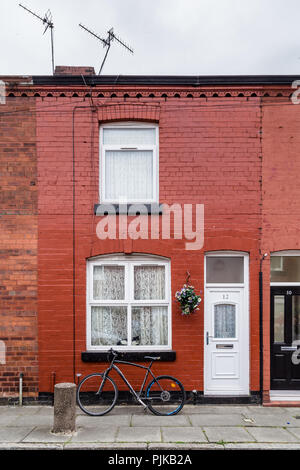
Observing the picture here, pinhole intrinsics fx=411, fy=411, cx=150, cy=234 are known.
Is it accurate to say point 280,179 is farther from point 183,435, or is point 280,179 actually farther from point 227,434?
point 183,435

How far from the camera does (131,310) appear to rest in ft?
27.2

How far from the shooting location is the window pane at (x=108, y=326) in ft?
27.2

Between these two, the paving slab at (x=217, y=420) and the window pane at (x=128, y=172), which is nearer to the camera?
the paving slab at (x=217, y=420)

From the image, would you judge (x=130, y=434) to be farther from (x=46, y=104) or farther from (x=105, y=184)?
(x=46, y=104)

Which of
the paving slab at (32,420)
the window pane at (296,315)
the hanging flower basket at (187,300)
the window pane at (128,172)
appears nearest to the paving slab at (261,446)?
the hanging flower basket at (187,300)

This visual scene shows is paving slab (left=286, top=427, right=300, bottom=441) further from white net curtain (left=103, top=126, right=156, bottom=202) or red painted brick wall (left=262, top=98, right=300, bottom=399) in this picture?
white net curtain (left=103, top=126, right=156, bottom=202)

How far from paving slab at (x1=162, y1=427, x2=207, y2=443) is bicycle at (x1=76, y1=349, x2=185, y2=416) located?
0.74 m

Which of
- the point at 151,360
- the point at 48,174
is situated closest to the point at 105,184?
the point at 48,174

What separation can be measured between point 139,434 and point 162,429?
1.41 ft

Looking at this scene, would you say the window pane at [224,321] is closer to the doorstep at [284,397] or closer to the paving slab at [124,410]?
the doorstep at [284,397]

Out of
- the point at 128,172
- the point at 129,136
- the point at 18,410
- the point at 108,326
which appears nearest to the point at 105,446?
the point at 18,410

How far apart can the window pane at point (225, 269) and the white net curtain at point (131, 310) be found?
964 mm

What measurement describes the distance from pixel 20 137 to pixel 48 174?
0.95m

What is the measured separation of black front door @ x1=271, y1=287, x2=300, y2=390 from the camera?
8250 mm
